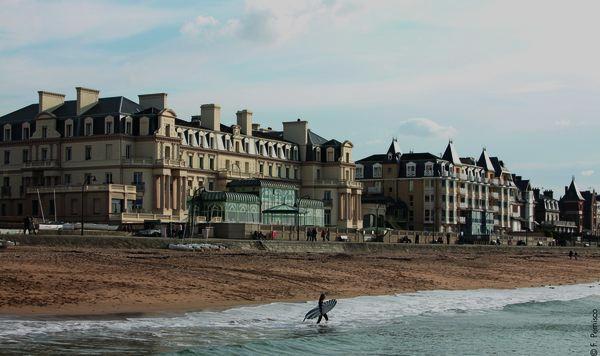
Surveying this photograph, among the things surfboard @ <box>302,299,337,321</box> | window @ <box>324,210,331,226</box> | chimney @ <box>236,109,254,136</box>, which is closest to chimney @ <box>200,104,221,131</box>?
chimney @ <box>236,109,254,136</box>

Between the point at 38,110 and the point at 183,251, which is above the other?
the point at 38,110

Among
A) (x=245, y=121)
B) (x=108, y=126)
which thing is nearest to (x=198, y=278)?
(x=108, y=126)

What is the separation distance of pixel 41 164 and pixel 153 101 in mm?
12866

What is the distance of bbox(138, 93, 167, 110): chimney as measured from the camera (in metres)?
97.4

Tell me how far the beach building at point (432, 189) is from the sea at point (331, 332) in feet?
291

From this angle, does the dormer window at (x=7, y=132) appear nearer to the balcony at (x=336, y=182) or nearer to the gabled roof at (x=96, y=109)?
the gabled roof at (x=96, y=109)

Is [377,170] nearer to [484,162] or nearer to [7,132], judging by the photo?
[484,162]

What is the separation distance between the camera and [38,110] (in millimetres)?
100000

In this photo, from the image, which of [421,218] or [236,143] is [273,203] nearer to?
[236,143]

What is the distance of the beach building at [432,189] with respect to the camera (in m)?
132

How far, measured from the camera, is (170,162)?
93.4 metres

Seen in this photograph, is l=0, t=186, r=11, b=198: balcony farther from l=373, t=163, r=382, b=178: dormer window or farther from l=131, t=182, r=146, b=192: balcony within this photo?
l=373, t=163, r=382, b=178: dormer window

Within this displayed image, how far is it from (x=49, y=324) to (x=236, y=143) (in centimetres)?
8212

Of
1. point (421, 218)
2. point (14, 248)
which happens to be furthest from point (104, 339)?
point (421, 218)
